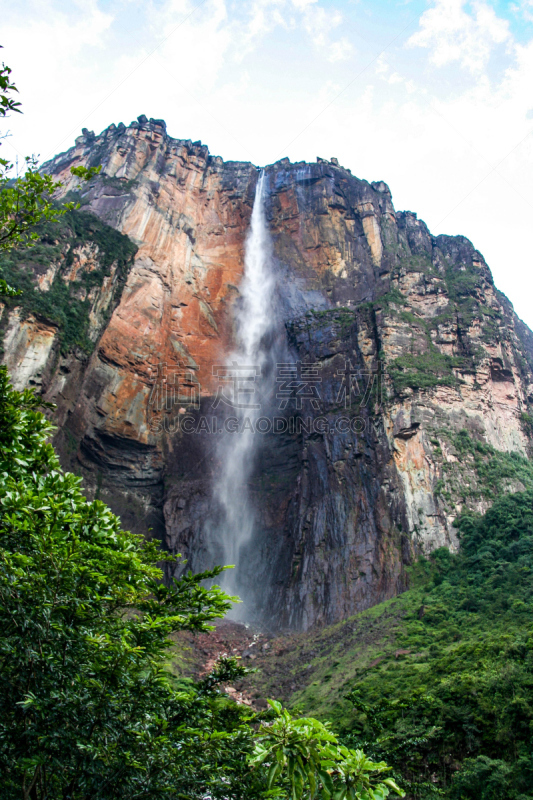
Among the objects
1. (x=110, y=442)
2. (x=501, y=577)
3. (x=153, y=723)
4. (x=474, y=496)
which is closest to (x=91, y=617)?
(x=153, y=723)

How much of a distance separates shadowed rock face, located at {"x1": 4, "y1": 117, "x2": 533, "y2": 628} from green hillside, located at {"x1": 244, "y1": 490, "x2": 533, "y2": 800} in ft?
7.37

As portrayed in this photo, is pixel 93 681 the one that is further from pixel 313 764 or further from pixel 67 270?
pixel 67 270

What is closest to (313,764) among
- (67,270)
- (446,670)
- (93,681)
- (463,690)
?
(93,681)

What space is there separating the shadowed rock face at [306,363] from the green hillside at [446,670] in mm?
2246

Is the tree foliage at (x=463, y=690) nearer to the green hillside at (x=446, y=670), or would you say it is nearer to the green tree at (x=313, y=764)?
the green hillside at (x=446, y=670)

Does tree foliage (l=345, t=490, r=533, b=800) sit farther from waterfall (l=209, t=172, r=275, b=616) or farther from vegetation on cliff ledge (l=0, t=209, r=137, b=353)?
vegetation on cliff ledge (l=0, t=209, r=137, b=353)

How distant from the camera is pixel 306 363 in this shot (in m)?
36.4

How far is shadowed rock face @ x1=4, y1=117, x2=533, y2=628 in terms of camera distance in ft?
93.0

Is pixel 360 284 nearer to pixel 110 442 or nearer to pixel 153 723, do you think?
pixel 110 442

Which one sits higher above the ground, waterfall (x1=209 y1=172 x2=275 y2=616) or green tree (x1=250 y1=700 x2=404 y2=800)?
waterfall (x1=209 y1=172 x2=275 y2=616)

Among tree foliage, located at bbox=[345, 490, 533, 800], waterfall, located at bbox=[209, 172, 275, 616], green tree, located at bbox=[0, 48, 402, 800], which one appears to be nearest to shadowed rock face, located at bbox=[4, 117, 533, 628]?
waterfall, located at bbox=[209, 172, 275, 616]

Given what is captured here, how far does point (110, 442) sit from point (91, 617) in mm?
29242

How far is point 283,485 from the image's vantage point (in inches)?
1364

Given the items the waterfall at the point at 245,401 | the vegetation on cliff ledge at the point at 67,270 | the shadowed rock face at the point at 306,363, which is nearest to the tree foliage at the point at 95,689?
the shadowed rock face at the point at 306,363
